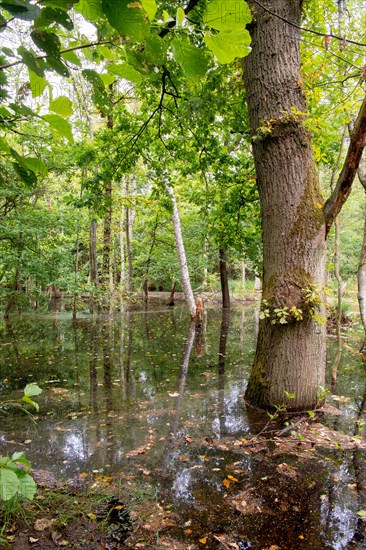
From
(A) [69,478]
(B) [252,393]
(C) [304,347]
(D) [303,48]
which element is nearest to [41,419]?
(A) [69,478]

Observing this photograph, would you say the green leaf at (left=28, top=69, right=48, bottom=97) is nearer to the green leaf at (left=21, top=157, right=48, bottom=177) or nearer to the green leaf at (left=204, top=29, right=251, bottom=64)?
the green leaf at (left=21, top=157, right=48, bottom=177)

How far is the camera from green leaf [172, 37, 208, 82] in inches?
29.4

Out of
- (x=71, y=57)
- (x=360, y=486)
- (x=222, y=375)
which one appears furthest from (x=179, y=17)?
(x=222, y=375)

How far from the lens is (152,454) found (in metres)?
3.14

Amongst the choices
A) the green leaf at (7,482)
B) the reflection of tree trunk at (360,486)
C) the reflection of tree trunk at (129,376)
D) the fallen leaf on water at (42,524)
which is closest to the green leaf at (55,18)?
the green leaf at (7,482)

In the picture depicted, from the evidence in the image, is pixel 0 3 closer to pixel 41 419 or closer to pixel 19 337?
pixel 41 419

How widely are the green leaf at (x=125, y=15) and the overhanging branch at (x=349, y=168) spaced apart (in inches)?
136

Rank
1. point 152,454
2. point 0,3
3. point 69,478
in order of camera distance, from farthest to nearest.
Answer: point 152,454 < point 69,478 < point 0,3

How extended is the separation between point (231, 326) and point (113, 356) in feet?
18.4

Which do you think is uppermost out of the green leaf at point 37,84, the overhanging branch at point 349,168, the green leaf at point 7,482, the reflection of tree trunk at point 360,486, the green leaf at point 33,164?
the overhanging branch at point 349,168

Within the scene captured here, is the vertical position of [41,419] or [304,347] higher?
[304,347]

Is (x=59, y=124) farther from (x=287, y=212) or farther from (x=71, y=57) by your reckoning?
(x=287, y=212)

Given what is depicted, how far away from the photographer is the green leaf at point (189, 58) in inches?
29.4

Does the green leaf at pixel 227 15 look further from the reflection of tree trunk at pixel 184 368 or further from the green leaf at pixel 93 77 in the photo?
the reflection of tree trunk at pixel 184 368
